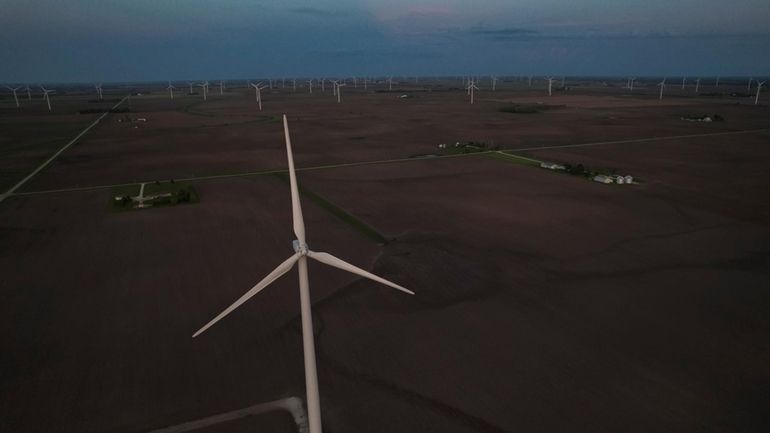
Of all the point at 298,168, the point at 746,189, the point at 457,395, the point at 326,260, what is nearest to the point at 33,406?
the point at 326,260

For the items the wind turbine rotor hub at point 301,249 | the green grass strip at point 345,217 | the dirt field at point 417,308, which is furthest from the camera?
the green grass strip at point 345,217

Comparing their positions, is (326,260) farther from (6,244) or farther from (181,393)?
(6,244)

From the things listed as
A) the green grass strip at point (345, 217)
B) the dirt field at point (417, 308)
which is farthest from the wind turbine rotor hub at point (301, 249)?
the green grass strip at point (345, 217)

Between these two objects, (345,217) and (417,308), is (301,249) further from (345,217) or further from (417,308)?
(345,217)

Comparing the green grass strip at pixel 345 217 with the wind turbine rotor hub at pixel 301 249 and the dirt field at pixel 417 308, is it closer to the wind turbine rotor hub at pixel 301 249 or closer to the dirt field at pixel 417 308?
the dirt field at pixel 417 308

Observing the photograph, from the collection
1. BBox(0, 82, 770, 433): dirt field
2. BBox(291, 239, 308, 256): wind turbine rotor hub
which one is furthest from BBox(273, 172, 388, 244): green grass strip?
BBox(291, 239, 308, 256): wind turbine rotor hub

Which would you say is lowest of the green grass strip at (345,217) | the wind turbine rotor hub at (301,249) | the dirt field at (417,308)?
the dirt field at (417,308)

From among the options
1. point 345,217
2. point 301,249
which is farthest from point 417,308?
point 345,217
